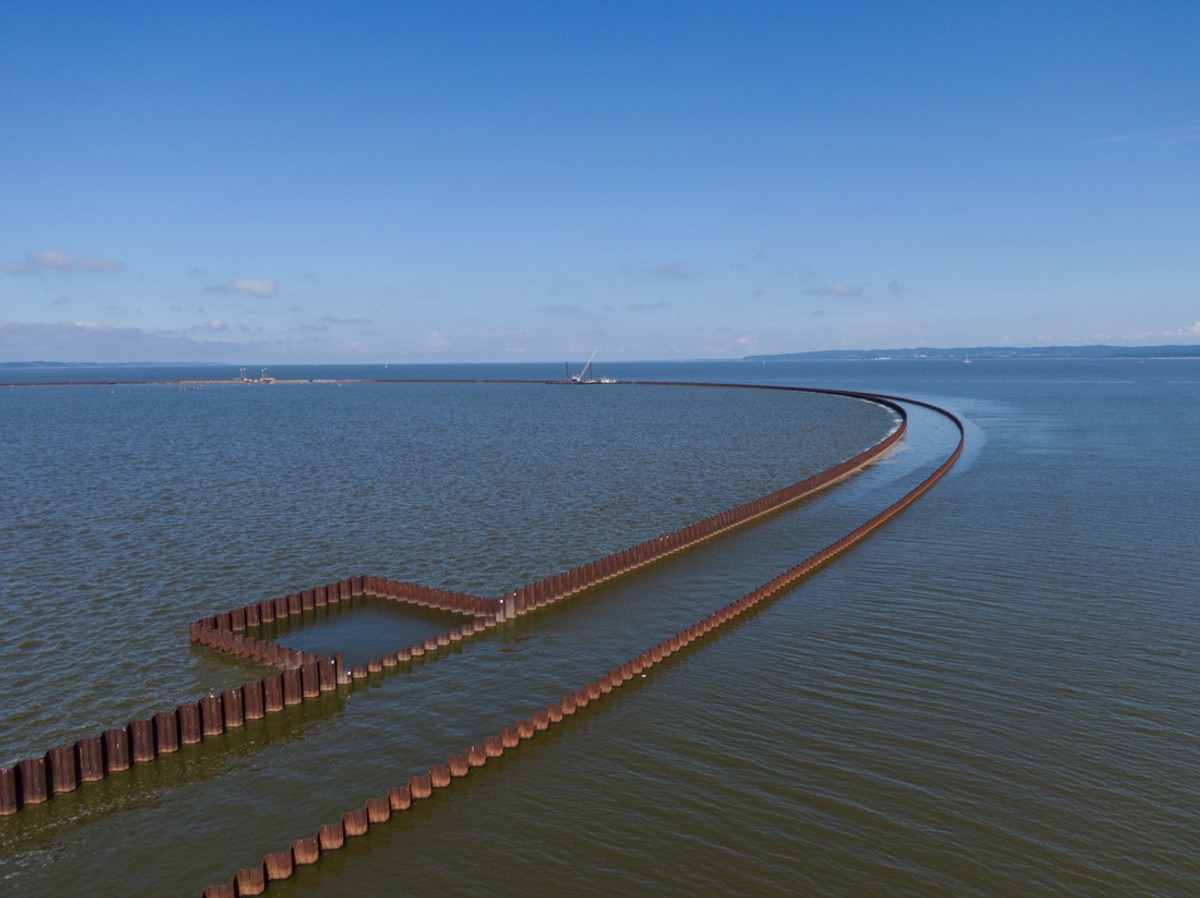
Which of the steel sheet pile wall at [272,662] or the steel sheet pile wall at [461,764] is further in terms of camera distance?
the steel sheet pile wall at [272,662]

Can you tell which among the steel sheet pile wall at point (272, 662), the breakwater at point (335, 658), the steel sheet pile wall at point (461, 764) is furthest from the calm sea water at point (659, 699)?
the breakwater at point (335, 658)

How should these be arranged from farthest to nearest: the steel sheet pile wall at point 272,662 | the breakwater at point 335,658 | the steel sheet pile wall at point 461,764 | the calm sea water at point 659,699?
the breakwater at point 335,658 < the steel sheet pile wall at point 272,662 < the calm sea water at point 659,699 < the steel sheet pile wall at point 461,764

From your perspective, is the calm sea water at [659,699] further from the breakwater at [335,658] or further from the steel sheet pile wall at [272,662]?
the breakwater at [335,658]

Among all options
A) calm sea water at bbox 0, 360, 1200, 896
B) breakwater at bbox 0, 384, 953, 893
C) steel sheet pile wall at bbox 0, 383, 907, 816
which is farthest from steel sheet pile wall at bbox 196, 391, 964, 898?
steel sheet pile wall at bbox 0, 383, 907, 816

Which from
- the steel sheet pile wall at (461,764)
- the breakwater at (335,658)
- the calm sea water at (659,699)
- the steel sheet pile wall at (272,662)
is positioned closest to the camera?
the steel sheet pile wall at (461,764)

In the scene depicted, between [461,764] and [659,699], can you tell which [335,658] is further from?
[659,699]

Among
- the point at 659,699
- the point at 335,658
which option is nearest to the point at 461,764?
the point at 659,699
